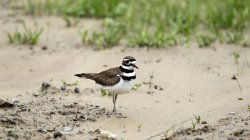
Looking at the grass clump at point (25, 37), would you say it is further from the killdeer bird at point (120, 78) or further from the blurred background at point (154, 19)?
the killdeer bird at point (120, 78)

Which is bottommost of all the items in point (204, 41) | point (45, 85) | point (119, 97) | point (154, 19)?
point (119, 97)

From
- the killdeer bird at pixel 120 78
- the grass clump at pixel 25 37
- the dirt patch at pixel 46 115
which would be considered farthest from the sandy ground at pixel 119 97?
the killdeer bird at pixel 120 78

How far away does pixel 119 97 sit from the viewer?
952cm

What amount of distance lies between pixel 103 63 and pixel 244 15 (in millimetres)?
3077

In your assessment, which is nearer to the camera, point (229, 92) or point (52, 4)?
point (229, 92)

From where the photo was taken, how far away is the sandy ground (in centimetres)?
789

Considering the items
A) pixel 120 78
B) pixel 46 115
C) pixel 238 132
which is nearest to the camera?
pixel 238 132

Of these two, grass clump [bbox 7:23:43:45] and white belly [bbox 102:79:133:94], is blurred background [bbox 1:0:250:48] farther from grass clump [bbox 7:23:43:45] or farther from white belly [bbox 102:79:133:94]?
white belly [bbox 102:79:133:94]

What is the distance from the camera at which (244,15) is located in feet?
40.4

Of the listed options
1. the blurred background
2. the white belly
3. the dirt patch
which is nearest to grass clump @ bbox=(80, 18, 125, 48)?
the blurred background

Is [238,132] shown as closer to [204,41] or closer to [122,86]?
[122,86]

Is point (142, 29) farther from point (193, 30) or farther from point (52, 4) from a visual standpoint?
point (52, 4)

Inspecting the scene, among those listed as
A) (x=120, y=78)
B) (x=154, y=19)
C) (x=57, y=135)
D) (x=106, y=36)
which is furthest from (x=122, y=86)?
(x=154, y=19)

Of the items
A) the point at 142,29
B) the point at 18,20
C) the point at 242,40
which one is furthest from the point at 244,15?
the point at 18,20
